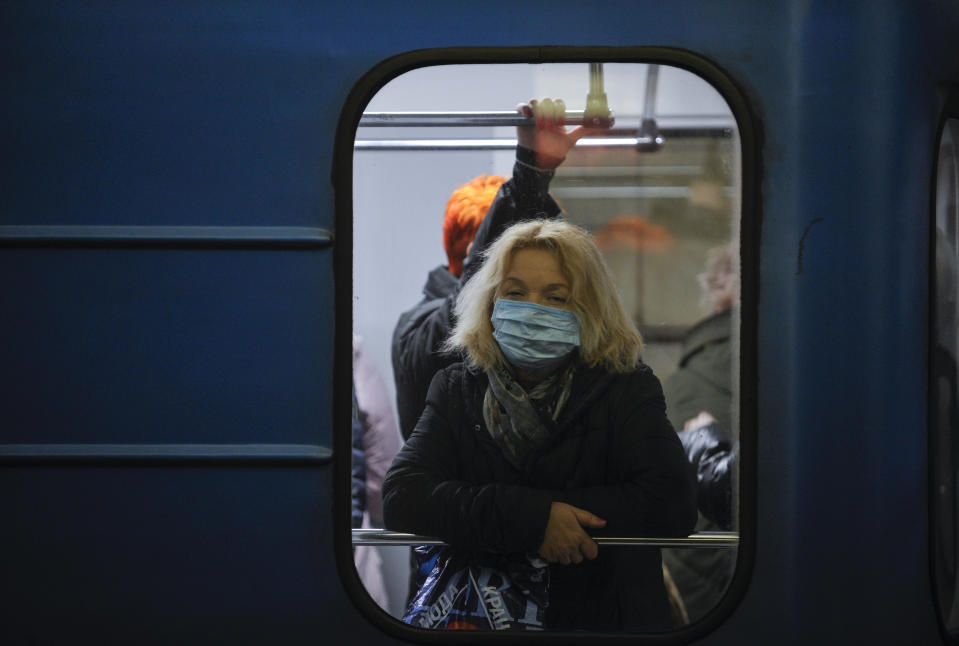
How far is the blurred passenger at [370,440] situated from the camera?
283 cm

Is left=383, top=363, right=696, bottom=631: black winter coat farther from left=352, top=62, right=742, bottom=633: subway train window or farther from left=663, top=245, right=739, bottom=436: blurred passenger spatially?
left=663, top=245, right=739, bottom=436: blurred passenger

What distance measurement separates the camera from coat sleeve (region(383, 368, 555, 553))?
5.52 feet

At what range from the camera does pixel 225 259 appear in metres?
1.71

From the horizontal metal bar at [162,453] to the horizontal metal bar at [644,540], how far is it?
22cm

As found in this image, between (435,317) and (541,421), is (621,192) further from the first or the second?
(541,421)

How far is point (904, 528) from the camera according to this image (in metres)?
1.64

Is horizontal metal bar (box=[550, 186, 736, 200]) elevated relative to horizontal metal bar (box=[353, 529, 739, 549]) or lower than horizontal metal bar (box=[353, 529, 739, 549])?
elevated

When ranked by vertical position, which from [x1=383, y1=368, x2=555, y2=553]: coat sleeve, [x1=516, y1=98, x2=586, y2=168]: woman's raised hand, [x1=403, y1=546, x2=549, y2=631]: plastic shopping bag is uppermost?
[x1=516, y1=98, x2=586, y2=168]: woman's raised hand

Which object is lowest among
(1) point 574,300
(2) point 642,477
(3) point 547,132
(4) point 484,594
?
(4) point 484,594

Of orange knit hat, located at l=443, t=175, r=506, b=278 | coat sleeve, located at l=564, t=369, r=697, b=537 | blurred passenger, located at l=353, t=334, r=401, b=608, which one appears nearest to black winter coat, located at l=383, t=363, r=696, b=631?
coat sleeve, located at l=564, t=369, r=697, b=537

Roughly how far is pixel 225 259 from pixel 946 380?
4.62 feet

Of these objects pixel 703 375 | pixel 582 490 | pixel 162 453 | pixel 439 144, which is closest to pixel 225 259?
pixel 162 453

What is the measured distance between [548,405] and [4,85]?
1.21m

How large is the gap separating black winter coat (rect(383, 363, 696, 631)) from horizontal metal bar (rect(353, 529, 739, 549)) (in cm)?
1
